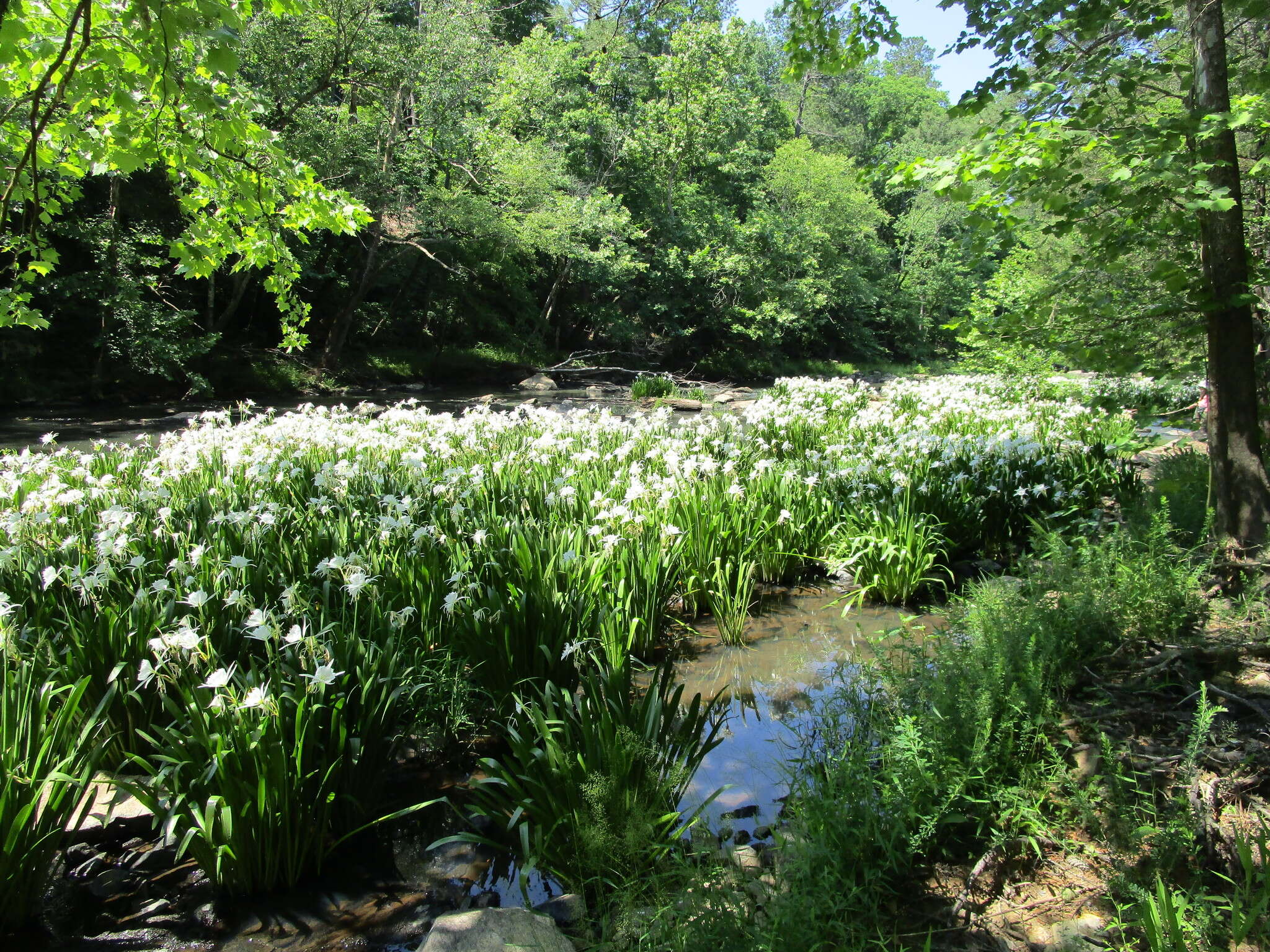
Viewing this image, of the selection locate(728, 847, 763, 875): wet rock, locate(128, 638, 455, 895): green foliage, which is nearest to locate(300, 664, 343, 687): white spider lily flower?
locate(128, 638, 455, 895): green foliage

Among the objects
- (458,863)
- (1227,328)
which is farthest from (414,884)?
(1227,328)

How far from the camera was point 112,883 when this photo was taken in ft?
8.66

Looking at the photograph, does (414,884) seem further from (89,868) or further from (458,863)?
(89,868)

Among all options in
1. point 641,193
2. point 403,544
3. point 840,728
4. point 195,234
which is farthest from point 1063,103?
point 641,193

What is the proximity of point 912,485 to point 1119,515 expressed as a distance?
155 centimetres

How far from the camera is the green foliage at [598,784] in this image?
96.1 inches

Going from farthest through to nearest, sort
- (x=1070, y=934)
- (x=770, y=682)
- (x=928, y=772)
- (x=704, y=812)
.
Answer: (x=770, y=682)
(x=704, y=812)
(x=928, y=772)
(x=1070, y=934)

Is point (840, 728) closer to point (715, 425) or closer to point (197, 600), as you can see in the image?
point (197, 600)

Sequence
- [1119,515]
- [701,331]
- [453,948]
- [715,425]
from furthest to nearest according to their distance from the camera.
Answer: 1. [701,331]
2. [715,425]
3. [1119,515]
4. [453,948]

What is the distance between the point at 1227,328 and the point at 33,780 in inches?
224

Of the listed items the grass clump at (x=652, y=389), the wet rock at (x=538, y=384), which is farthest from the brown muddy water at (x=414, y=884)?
the wet rock at (x=538, y=384)

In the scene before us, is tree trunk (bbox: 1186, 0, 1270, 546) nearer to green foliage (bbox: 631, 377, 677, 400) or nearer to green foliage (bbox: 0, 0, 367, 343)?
green foliage (bbox: 0, 0, 367, 343)

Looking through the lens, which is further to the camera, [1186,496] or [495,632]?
[1186,496]

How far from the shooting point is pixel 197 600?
117 inches
